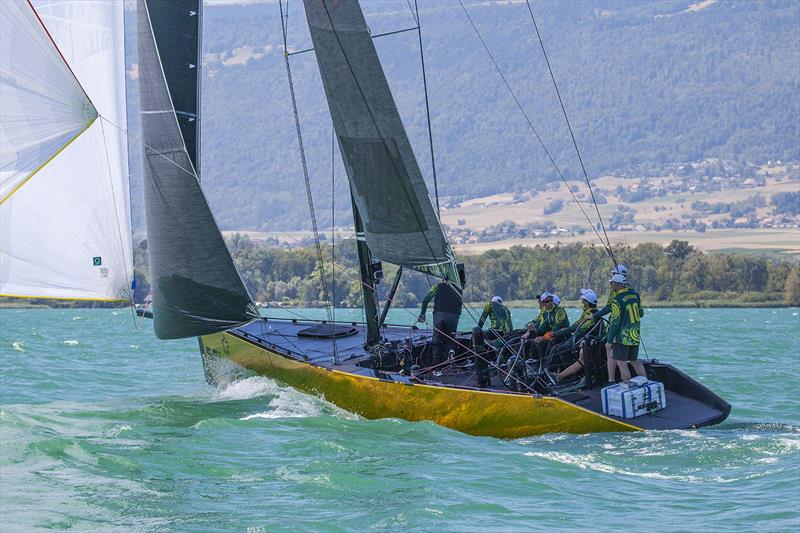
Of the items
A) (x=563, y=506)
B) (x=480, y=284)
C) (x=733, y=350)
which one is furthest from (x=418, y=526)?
(x=480, y=284)

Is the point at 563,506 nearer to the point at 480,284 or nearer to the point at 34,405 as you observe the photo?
the point at 34,405

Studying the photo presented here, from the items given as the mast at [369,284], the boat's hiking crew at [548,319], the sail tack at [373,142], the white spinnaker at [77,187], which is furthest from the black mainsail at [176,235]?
the boat's hiking crew at [548,319]

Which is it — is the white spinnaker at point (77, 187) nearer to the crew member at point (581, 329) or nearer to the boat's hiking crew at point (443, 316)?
the boat's hiking crew at point (443, 316)

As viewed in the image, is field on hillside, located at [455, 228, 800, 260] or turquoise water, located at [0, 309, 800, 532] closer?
turquoise water, located at [0, 309, 800, 532]

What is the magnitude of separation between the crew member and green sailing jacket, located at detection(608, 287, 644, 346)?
0.64 metres

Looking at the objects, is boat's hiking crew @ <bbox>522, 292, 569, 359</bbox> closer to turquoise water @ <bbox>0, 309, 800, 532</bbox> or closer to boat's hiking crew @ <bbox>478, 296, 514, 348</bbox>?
boat's hiking crew @ <bbox>478, 296, 514, 348</bbox>

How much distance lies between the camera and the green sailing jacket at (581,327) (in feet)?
Result: 52.3

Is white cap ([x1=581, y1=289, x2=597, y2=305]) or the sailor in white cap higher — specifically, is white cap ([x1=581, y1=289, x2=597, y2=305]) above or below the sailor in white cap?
above

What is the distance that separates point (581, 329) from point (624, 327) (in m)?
0.94

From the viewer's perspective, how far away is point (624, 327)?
1512 centimetres

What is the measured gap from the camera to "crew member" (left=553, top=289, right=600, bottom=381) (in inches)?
625

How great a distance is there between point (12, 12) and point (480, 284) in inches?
3613

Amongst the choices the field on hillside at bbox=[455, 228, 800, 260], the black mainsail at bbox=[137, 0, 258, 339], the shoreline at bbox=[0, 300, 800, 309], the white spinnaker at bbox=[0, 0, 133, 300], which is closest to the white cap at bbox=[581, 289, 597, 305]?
the black mainsail at bbox=[137, 0, 258, 339]

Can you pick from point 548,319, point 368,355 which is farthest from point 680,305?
point 548,319
